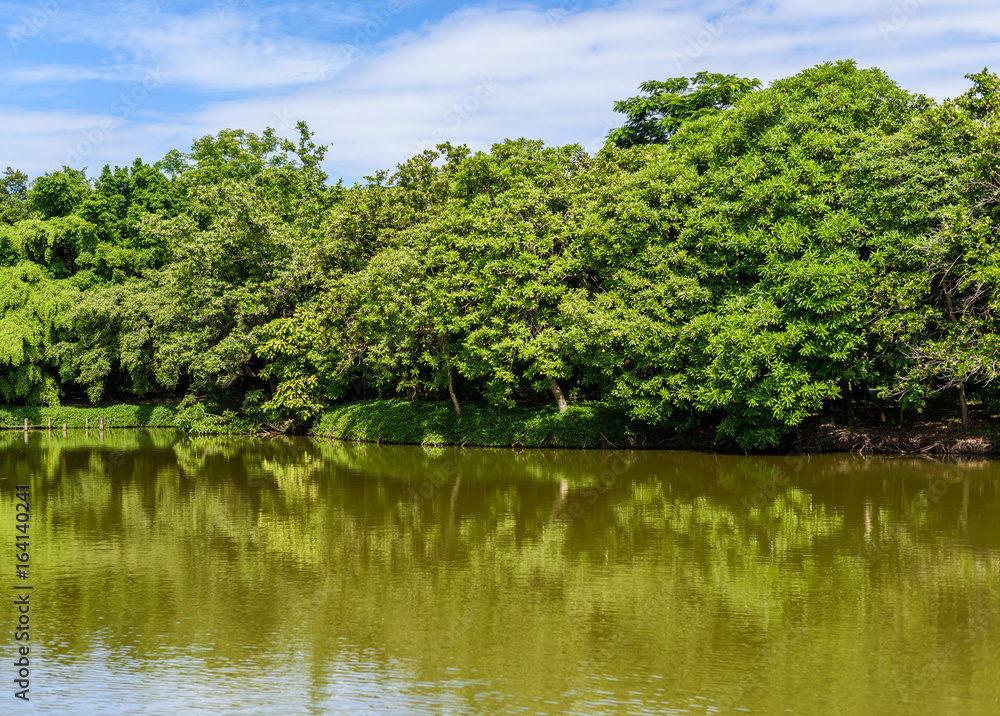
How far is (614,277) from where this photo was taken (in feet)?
111

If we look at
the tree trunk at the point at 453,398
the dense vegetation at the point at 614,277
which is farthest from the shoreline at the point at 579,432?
the dense vegetation at the point at 614,277

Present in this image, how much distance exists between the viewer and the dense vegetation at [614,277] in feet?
94.1

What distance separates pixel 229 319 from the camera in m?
46.7

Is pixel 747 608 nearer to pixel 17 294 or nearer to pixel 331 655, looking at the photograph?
pixel 331 655

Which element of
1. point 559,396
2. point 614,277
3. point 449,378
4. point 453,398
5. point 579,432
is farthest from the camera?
point 453,398

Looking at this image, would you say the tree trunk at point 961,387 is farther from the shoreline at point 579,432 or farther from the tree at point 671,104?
the tree at point 671,104

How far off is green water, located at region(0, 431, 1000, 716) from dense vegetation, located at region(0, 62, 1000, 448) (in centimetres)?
571

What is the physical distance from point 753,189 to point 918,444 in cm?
1098

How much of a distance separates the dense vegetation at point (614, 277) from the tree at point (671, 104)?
166 mm

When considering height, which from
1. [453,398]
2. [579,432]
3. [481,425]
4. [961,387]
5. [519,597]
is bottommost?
[519,597]

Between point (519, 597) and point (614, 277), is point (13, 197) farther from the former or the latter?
point (519, 597)

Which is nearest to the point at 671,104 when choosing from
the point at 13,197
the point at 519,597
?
the point at 519,597

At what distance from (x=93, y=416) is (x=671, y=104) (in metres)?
38.6

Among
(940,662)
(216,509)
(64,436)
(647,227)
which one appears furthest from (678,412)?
(64,436)
